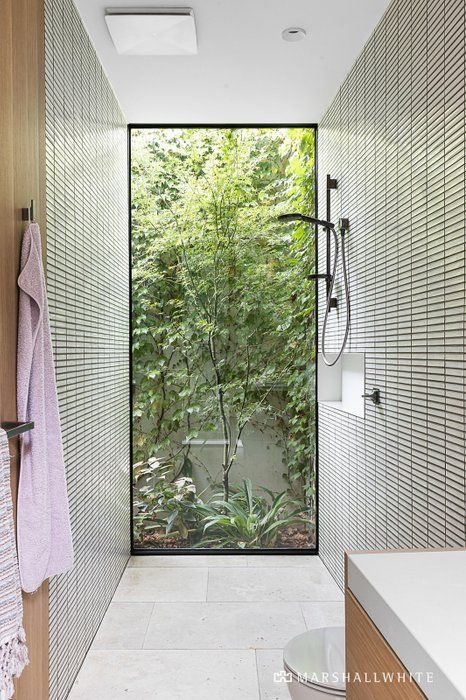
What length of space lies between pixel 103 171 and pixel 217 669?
225cm

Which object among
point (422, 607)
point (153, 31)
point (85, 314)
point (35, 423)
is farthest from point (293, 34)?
point (422, 607)

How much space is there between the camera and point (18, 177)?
4.68ft

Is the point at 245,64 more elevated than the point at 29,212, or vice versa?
the point at 245,64

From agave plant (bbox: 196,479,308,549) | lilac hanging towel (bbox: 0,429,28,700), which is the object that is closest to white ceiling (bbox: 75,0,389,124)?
lilac hanging towel (bbox: 0,429,28,700)

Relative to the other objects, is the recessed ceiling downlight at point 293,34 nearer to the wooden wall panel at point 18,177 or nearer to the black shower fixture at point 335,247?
the black shower fixture at point 335,247

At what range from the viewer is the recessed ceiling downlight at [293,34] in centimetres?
233

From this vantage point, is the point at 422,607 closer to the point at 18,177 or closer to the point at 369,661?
the point at 369,661

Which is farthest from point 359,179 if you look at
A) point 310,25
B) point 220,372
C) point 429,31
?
point 220,372

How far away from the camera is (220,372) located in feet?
11.4

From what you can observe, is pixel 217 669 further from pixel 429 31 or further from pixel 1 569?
pixel 429 31

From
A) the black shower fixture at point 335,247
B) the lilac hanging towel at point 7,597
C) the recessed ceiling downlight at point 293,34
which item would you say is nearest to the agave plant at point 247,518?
the black shower fixture at point 335,247

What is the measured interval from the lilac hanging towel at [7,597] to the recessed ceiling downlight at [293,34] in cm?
202

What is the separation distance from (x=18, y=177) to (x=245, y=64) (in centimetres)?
160

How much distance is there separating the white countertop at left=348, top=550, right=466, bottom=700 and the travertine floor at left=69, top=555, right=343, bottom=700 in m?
1.17
